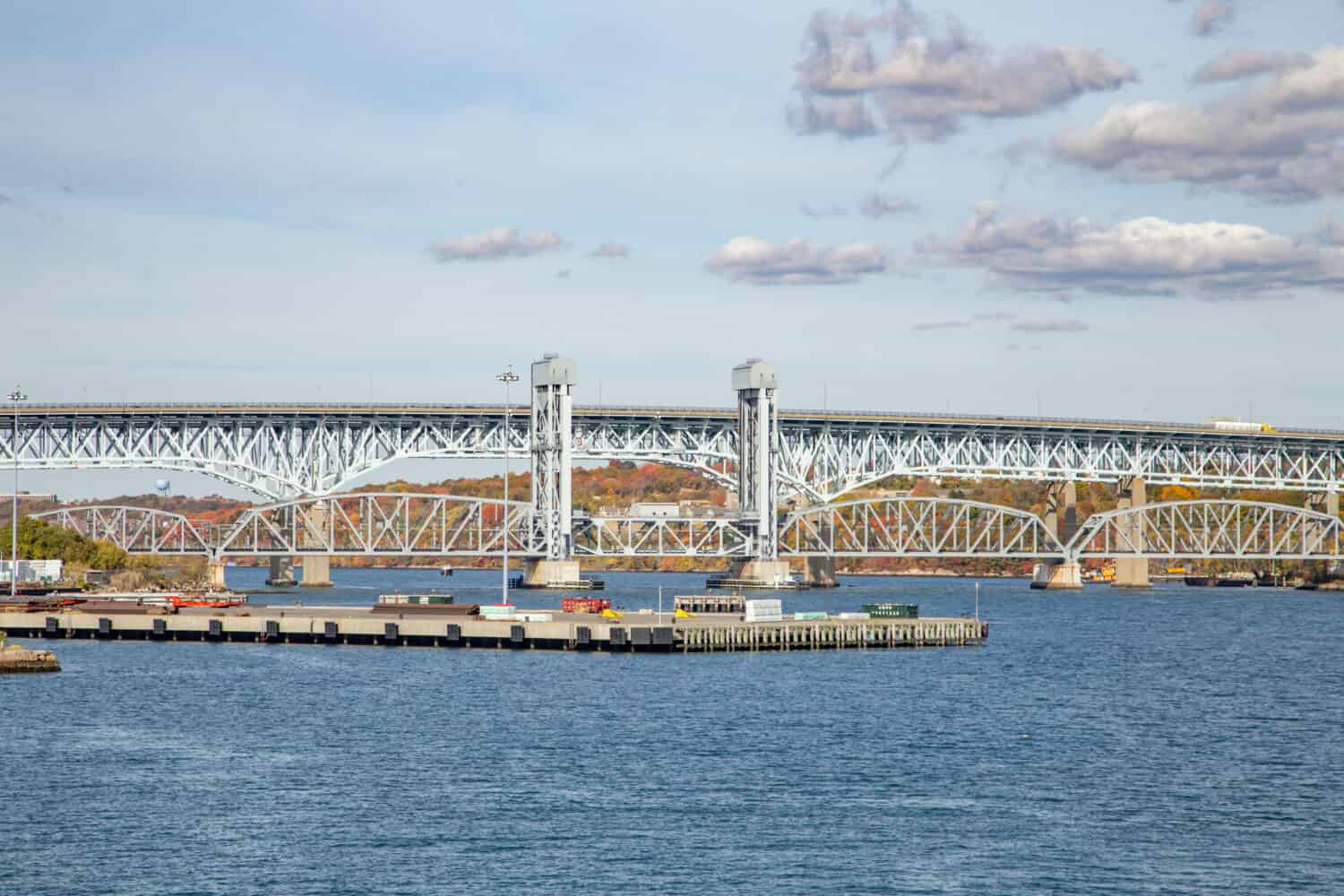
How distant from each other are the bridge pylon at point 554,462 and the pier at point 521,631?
6267 centimetres

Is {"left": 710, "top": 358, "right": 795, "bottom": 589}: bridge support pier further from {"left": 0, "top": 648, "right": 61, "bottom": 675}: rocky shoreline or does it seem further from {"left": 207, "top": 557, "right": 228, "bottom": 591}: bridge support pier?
{"left": 0, "top": 648, "right": 61, "bottom": 675}: rocky shoreline

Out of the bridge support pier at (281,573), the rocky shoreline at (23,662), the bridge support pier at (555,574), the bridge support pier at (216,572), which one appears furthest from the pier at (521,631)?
the bridge support pier at (281,573)

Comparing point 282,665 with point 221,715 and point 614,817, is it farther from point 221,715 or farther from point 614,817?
point 614,817

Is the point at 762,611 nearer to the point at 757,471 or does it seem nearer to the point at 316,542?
the point at 757,471

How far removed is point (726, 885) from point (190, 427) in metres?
152

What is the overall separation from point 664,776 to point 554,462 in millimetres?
122987

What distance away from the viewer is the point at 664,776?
6066cm

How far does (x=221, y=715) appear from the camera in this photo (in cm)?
7531

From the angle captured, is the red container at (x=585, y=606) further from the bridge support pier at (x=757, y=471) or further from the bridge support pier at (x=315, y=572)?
the bridge support pier at (x=315, y=572)

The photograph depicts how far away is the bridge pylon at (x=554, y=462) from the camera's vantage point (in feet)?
Result: 595

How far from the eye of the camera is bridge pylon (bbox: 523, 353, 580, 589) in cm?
18150

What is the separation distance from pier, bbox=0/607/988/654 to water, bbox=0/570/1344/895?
3564mm

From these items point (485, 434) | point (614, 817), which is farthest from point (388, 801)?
point (485, 434)

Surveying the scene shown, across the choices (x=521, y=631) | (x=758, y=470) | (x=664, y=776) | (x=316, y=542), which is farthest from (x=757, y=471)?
(x=664, y=776)
